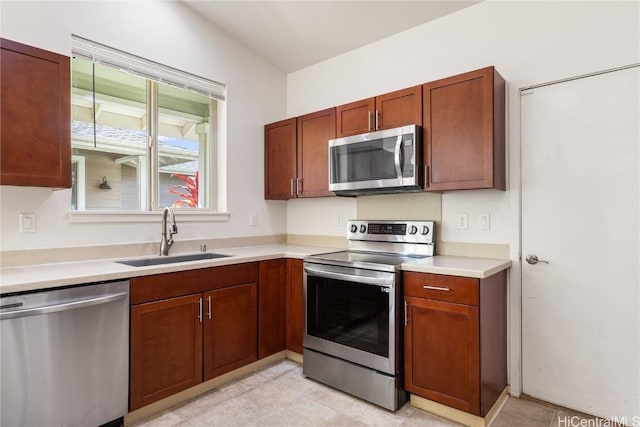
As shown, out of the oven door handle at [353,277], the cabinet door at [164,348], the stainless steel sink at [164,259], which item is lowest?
the cabinet door at [164,348]

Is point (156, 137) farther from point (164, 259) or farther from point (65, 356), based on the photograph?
point (65, 356)

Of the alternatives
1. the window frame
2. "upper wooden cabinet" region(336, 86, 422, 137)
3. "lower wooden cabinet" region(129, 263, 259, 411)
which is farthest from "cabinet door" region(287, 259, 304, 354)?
"upper wooden cabinet" region(336, 86, 422, 137)

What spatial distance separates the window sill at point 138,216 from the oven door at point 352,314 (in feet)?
3.23

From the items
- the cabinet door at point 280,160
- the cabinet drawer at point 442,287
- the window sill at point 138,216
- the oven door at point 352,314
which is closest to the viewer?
the cabinet drawer at point 442,287

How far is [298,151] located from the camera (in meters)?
3.21

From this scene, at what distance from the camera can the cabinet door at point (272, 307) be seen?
272 cm

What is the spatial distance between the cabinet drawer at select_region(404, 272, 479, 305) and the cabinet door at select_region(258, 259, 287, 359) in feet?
3.60

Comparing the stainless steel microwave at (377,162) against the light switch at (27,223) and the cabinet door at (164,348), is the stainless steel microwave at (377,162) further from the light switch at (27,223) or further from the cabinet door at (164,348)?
the light switch at (27,223)

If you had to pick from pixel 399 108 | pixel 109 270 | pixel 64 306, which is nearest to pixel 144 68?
pixel 109 270

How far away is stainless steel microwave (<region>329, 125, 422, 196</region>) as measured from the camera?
240 cm

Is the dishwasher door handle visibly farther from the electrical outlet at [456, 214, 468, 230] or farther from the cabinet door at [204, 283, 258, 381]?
the electrical outlet at [456, 214, 468, 230]

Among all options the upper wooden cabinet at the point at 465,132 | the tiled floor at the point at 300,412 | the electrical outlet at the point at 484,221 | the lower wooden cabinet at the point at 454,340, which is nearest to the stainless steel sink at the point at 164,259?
the tiled floor at the point at 300,412

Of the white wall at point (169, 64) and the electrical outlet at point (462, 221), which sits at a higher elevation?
the white wall at point (169, 64)

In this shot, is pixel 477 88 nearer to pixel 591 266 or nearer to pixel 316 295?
pixel 591 266
